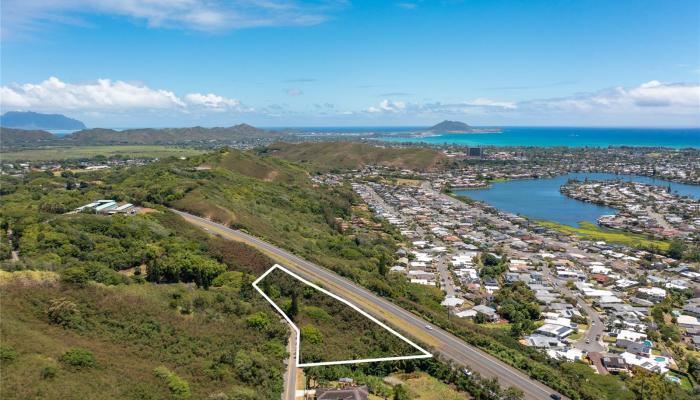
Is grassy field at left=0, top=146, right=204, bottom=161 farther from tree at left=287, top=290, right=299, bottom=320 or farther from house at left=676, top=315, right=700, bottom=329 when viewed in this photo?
house at left=676, top=315, right=700, bottom=329

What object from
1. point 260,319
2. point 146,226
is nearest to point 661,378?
point 260,319

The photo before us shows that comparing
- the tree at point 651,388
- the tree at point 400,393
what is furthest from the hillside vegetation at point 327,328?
the tree at point 651,388

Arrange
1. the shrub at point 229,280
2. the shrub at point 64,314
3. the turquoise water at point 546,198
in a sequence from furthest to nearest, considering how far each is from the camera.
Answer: the turquoise water at point 546,198 < the shrub at point 229,280 < the shrub at point 64,314

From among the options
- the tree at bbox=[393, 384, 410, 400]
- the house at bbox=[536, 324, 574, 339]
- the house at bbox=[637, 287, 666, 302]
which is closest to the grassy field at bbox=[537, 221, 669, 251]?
the house at bbox=[637, 287, 666, 302]

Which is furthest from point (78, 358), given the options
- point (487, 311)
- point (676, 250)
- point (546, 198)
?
point (546, 198)

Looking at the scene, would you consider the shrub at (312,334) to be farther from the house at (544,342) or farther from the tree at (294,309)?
the house at (544,342)

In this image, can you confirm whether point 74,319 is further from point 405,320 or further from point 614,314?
point 614,314

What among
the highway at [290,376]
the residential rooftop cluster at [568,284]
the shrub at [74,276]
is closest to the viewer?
the highway at [290,376]
